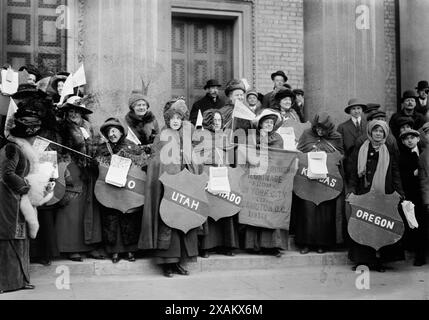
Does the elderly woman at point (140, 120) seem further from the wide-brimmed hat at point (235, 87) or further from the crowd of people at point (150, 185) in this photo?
the wide-brimmed hat at point (235, 87)

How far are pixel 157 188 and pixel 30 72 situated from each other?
8.56 ft

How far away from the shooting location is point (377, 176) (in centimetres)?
741

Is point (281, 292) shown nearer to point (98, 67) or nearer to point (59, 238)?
point (59, 238)

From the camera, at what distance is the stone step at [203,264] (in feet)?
21.9

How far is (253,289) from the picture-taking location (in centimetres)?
629

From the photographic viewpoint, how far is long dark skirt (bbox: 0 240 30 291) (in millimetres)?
5949

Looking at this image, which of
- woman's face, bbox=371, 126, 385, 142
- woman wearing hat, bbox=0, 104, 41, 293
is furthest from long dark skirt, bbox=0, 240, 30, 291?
woman's face, bbox=371, 126, 385, 142

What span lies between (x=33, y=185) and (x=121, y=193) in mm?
1132

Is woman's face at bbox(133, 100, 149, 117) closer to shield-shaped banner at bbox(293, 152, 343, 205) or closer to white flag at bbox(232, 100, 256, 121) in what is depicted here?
white flag at bbox(232, 100, 256, 121)

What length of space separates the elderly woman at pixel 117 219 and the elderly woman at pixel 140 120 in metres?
0.36

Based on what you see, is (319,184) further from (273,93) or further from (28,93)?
(28,93)

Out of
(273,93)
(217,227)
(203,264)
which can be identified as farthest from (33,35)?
(203,264)

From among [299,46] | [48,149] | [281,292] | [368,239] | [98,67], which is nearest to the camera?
[281,292]

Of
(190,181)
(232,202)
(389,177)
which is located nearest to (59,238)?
(190,181)
